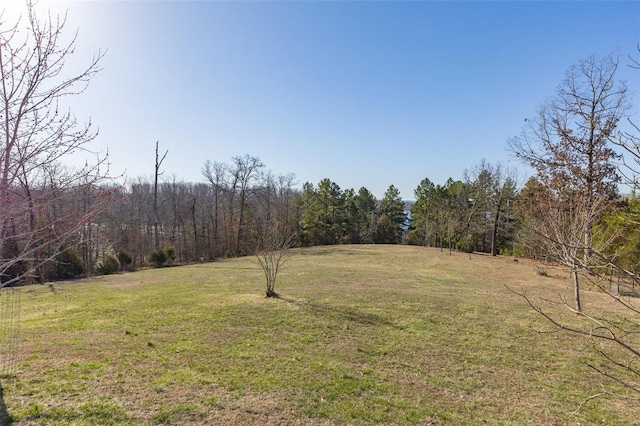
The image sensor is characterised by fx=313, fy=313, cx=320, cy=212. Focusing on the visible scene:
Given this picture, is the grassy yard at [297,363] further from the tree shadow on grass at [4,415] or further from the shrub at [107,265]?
the shrub at [107,265]

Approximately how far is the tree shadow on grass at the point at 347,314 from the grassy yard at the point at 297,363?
0.05m

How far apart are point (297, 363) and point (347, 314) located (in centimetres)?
308

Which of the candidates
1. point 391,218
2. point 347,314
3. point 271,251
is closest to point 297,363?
point 347,314

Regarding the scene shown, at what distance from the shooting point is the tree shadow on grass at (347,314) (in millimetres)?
7527

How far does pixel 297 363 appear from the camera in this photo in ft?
17.2

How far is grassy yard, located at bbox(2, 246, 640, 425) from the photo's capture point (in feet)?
12.7

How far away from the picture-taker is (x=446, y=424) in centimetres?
373

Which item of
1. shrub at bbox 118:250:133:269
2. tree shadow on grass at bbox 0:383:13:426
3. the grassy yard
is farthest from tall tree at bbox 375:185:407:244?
tree shadow on grass at bbox 0:383:13:426

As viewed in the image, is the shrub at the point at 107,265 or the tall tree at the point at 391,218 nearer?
the shrub at the point at 107,265

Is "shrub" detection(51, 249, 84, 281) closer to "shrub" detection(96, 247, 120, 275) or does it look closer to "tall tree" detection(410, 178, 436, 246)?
"shrub" detection(96, 247, 120, 275)

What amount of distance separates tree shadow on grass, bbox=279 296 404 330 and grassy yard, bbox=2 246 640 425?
0.05m

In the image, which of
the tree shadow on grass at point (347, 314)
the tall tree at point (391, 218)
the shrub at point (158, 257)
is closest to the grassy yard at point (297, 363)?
the tree shadow on grass at point (347, 314)

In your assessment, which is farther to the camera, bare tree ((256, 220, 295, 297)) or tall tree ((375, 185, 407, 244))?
tall tree ((375, 185, 407, 244))

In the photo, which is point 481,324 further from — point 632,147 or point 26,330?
point 26,330
